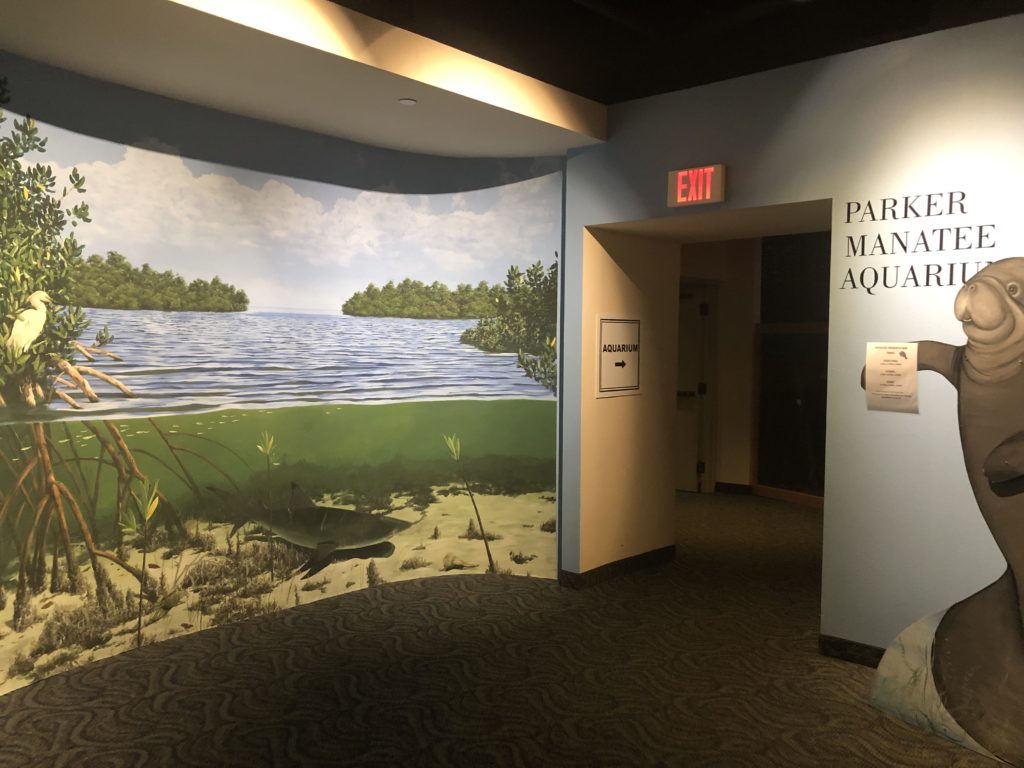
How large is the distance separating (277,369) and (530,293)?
169 cm

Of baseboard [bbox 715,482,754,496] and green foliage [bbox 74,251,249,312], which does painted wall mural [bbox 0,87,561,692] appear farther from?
baseboard [bbox 715,482,754,496]

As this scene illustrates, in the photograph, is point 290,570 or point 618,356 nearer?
point 290,570

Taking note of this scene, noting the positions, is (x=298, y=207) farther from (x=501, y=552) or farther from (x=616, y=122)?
(x=501, y=552)

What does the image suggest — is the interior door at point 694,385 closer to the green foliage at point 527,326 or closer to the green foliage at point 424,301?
the green foliage at point 527,326

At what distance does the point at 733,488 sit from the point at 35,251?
20.6ft

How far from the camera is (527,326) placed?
519 cm

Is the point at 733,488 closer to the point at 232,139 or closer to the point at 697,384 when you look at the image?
the point at 697,384

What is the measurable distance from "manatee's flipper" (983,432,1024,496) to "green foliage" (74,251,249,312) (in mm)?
3721

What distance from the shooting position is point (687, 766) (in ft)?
9.55

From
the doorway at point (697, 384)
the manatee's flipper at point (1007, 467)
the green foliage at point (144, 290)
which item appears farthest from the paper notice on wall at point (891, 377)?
the doorway at point (697, 384)

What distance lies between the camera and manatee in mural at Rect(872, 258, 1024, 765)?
312 cm

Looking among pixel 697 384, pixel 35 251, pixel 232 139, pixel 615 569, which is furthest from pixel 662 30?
pixel 697 384

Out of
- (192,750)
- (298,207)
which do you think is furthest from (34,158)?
(192,750)

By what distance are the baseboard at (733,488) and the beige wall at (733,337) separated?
0.04m
